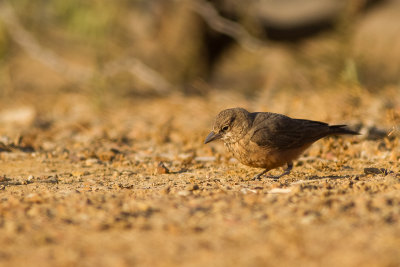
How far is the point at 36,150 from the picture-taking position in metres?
5.91

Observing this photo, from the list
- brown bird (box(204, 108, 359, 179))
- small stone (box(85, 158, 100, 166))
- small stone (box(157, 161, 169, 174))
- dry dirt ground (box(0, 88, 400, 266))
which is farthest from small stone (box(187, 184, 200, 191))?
small stone (box(85, 158, 100, 166))

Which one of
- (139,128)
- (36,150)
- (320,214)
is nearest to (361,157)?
(320,214)

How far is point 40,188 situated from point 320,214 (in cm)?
245

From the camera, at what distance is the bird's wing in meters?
4.50

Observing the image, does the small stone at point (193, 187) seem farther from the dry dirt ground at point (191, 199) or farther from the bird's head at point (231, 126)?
the bird's head at point (231, 126)

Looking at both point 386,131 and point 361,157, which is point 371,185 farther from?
point 386,131

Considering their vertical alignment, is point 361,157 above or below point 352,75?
below

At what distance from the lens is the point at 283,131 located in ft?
15.1

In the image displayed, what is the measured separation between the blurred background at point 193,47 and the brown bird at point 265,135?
308cm

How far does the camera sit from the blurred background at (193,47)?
856 cm

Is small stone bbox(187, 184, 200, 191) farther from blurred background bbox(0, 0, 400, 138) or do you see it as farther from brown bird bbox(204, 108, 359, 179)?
blurred background bbox(0, 0, 400, 138)

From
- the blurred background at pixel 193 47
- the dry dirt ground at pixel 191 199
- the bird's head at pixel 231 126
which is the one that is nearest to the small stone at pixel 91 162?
the dry dirt ground at pixel 191 199

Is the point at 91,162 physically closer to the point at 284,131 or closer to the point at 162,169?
the point at 162,169

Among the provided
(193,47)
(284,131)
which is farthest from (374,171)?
(193,47)
